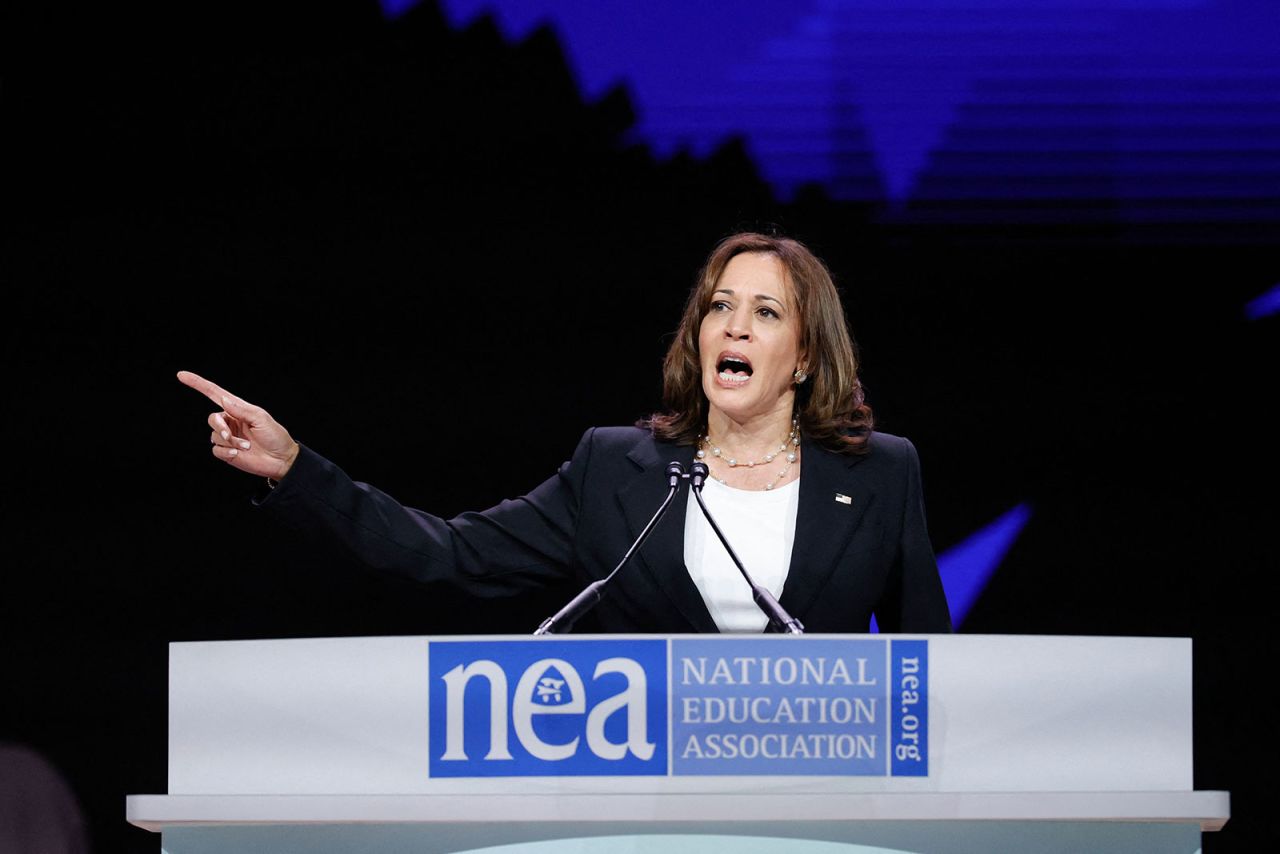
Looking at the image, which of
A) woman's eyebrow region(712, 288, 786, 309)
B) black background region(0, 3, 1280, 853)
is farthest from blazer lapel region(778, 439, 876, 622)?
black background region(0, 3, 1280, 853)

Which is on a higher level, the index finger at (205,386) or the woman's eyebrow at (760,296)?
the woman's eyebrow at (760,296)

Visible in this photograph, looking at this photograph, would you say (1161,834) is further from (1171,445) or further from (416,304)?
(416,304)

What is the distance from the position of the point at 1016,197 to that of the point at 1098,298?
30cm

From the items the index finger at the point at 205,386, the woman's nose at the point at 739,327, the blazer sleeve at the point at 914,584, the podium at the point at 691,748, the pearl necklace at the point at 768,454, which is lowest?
the podium at the point at 691,748

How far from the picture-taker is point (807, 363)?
250cm

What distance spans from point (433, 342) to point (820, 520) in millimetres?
1284

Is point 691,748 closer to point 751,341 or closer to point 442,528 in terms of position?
point 442,528

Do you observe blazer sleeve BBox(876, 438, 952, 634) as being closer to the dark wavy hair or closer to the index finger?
the dark wavy hair

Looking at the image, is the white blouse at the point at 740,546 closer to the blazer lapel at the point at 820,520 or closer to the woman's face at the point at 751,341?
the blazer lapel at the point at 820,520

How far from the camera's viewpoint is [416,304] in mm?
3248

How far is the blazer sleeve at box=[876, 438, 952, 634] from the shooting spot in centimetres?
231

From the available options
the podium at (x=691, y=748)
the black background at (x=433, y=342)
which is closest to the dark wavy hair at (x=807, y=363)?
the black background at (x=433, y=342)

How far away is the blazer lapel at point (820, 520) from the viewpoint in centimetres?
221

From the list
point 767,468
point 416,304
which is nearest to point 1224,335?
point 767,468
